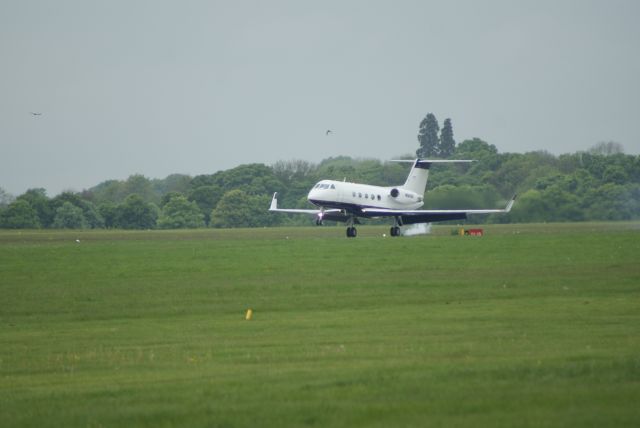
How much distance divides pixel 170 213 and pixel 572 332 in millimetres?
98860

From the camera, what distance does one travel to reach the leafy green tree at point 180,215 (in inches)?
4348

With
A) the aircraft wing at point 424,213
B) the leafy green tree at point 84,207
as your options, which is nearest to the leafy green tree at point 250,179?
the leafy green tree at point 84,207

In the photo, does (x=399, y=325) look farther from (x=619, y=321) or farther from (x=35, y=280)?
(x=35, y=280)

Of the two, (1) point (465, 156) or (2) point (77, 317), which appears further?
(1) point (465, 156)

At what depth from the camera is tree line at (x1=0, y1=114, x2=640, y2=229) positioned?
251 feet

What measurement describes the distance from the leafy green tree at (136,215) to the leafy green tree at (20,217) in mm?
7931

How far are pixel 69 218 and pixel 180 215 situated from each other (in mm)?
13469

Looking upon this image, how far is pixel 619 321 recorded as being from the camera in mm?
21516

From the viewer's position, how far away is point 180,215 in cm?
11450

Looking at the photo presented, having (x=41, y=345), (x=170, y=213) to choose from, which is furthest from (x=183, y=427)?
(x=170, y=213)

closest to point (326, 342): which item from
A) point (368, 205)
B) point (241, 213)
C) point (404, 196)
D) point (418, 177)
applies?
point (368, 205)

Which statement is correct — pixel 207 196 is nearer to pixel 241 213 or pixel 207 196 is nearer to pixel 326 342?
pixel 241 213

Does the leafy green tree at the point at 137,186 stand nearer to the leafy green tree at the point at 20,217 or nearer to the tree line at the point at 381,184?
the tree line at the point at 381,184

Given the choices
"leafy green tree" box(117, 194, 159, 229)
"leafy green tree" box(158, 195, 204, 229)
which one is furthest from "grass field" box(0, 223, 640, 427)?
"leafy green tree" box(158, 195, 204, 229)
